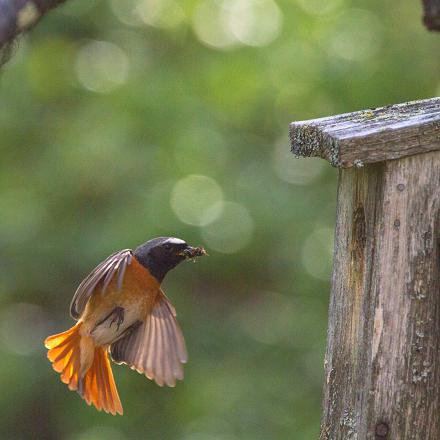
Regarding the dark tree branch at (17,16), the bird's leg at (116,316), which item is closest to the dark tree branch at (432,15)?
the dark tree branch at (17,16)

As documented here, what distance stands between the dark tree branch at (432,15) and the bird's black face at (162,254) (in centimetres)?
130

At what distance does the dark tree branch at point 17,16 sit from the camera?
1.82m

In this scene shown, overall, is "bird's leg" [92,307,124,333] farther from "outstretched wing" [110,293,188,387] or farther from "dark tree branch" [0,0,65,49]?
"dark tree branch" [0,0,65,49]

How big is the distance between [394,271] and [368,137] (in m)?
0.37

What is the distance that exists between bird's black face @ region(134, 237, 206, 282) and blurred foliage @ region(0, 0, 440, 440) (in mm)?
2139

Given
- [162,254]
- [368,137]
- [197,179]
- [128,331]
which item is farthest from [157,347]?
[197,179]

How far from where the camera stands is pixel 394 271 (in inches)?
106

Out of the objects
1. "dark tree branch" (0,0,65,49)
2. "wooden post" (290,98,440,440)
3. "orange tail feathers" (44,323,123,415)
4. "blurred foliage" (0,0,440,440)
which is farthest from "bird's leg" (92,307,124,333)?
"blurred foliage" (0,0,440,440)

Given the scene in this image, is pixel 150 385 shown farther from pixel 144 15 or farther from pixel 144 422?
pixel 144 15

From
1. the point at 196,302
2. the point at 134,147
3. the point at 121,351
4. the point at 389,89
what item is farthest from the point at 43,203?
the point at 121,351

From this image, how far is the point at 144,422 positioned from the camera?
6484mm

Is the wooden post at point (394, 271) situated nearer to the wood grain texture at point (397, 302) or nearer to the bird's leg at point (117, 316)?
the wood grain texture at point (397, 302)

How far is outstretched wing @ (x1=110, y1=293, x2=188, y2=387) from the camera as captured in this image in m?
3.58

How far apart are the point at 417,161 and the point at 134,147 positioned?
154 inches
